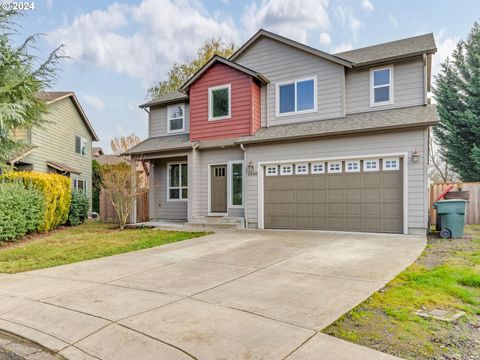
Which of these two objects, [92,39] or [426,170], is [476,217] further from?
[92,39]

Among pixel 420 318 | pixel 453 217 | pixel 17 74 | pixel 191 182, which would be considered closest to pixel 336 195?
pixel 453 217

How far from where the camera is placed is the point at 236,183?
43.1ft

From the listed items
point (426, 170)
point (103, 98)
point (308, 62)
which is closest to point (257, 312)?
point (426, 170)

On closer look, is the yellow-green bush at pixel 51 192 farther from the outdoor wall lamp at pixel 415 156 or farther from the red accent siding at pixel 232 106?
the outdoor wall lamp at pixel 415 156

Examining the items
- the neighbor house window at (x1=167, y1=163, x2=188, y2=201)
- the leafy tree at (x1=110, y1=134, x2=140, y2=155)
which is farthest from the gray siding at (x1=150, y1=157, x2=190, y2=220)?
the leafy tree at (x1=110, y1=134, x2=140, y2=155)

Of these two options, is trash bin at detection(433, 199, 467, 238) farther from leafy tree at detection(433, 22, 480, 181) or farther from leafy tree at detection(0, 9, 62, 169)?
leafy tree at detection(0, 9, 62, 169)

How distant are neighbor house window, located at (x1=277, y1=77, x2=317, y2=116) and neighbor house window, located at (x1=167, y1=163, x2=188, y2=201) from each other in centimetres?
498

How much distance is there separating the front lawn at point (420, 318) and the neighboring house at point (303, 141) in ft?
15.2

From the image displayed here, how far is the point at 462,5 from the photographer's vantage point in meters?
13.5

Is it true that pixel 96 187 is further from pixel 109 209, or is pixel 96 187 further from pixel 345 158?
pixel 345 158

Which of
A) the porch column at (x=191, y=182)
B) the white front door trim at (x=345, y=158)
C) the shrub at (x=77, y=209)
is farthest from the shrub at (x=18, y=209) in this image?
the white front door trim at (x=345, y=158)

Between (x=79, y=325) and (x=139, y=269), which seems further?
(x=139, y=269)

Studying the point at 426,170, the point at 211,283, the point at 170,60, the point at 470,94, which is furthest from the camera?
the point at 170,60

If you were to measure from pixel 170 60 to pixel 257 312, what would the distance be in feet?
90.2
